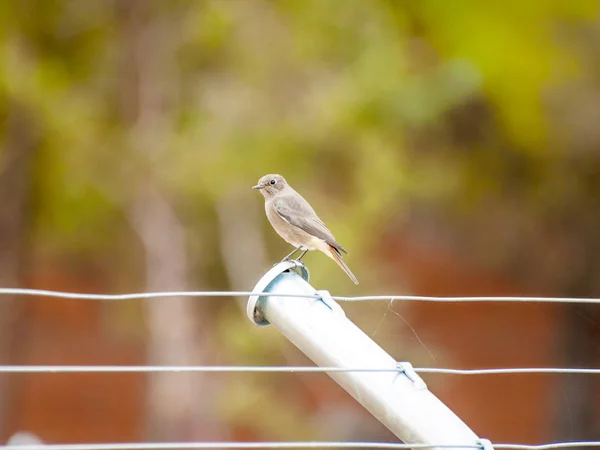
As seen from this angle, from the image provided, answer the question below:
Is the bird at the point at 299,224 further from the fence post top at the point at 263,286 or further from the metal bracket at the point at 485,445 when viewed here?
the metal bracket at the point at 485,445

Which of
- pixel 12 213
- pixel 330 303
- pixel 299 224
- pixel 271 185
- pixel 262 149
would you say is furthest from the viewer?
pixel 12 213

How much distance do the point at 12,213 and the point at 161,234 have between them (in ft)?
5.33

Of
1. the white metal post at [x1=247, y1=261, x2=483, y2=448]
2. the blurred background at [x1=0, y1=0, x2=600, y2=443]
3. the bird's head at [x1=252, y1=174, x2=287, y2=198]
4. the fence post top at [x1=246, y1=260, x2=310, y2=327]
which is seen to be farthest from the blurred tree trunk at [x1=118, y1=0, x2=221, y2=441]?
the white metal post at [x1=247, y1=261, x2=483, y2=448]

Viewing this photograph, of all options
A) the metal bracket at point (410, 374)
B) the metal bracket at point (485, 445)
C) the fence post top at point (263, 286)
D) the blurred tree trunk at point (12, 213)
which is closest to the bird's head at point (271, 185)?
the fence post top at point (263, 286)

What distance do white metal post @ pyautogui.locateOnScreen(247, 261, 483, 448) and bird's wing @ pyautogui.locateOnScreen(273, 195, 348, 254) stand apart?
2.12 metres

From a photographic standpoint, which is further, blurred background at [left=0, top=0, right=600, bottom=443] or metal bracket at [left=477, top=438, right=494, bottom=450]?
blurred background at [left=0, top=0, right=600, bottom=443]

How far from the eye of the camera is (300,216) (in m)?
4.67

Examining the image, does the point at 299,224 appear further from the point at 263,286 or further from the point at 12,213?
the point at 12,213

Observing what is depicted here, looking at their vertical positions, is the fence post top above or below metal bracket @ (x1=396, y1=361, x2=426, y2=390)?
above

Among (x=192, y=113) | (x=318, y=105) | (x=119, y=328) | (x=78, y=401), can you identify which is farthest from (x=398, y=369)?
(x=78, y=401)

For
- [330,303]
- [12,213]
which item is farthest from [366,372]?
[12,213]

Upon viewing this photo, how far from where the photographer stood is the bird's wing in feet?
A: 15.0

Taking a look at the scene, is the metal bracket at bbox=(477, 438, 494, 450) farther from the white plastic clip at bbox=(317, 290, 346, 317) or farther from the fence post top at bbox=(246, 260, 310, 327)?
the fence post top at bbox=(246, 260, 310, 327)

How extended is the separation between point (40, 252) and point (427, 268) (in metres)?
5.28
